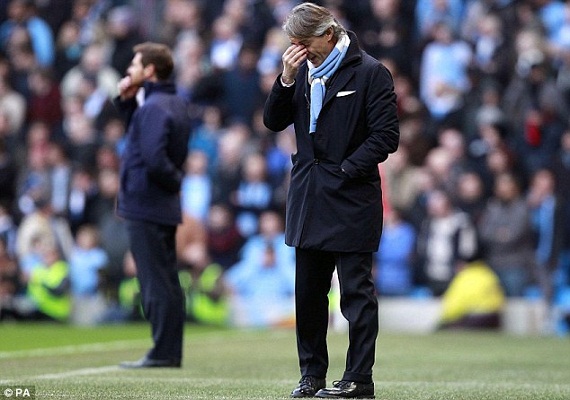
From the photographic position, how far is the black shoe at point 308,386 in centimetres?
735

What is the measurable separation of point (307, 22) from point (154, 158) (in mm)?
2894

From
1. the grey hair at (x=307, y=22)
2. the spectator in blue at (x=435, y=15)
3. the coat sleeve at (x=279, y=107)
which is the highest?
the spectator in blue at (x=435, y=15)

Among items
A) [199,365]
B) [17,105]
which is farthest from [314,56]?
[17,105]

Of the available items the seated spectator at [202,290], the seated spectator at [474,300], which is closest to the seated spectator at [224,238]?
the seated spectator at [202,290]

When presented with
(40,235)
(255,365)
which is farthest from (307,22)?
(40,235)

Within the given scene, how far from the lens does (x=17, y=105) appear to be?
70.4 ft

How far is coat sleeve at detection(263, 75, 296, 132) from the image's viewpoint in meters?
7.48

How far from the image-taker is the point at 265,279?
17875 mm

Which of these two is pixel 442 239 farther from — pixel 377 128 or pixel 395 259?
pixel 377 128

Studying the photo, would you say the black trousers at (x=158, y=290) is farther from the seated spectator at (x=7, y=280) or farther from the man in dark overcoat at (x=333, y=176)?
the seated spectator at (x=7, y=280)

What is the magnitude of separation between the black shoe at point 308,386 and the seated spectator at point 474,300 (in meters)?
9.06

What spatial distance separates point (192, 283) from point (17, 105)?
526 cm

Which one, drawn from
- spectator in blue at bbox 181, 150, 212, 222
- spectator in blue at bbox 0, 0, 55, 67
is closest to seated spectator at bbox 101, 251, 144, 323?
spectator in blue at bbox 181, 150, 212, 222

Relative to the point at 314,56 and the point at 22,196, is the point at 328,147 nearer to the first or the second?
the point at 314,56
